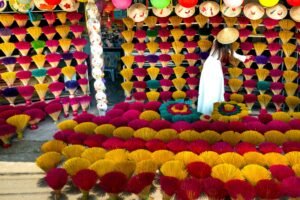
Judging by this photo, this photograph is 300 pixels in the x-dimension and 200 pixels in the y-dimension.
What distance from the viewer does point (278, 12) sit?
5.53 meters

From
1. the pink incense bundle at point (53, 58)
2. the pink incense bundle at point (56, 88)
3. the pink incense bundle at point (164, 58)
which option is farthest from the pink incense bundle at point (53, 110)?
the pink incense bundle at point (164, 58)

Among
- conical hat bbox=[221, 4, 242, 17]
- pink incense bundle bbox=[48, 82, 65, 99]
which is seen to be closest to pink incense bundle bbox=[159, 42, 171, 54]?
conical hat bbox=[221, 4, 242, 17]

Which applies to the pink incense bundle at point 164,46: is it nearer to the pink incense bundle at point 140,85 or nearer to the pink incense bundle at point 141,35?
the pink incense bundle at point 141,35

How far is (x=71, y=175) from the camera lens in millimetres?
3480

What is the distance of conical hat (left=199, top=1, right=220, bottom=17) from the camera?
18.6 feet

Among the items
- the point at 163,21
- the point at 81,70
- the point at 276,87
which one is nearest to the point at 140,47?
the point at 163,21

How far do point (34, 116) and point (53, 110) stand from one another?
30 cm

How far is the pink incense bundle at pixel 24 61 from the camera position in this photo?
19.1ft

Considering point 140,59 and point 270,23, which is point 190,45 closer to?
point 140,59

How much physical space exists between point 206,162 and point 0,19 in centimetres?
411

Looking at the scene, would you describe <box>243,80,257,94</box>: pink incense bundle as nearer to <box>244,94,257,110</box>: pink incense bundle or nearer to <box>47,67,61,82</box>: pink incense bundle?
<box>244,94,257,110</box>: pink incense bundle

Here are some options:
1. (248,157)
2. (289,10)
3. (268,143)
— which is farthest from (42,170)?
(289,10)

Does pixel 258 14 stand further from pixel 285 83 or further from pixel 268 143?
pixel 268 143

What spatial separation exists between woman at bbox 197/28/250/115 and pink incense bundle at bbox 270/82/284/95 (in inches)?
42.6
